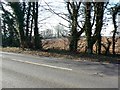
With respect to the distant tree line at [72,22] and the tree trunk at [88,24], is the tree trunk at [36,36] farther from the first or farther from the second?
the tree trunk at [88,24]

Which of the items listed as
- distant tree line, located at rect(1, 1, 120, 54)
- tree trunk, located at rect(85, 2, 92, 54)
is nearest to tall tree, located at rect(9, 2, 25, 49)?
distant tree line, located at rect(1, 1, 120, 54)

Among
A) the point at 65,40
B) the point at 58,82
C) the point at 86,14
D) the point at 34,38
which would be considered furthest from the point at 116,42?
the point at 58,82

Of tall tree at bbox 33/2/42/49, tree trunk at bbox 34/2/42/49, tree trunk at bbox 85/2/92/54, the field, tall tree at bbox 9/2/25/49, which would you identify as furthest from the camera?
tall tree at bbox 9/2/25/49

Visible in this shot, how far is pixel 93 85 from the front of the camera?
30.6 feet

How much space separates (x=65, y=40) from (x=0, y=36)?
46.4 feet

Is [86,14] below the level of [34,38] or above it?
above

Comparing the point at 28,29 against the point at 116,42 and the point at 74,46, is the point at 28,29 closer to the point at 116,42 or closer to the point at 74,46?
the point at 74,46

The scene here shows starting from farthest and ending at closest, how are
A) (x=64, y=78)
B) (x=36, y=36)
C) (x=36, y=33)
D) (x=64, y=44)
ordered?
1. (x=36, y=33)
2. (x=36, y=36)
3. (x=64, y=44)
4. (x=64, y=78)

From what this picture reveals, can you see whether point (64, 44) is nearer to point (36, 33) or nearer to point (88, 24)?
point (36, 33)

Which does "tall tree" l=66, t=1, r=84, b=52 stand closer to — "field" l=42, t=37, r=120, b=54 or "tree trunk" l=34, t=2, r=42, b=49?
"field" l=42, t=37, r=120, b=54

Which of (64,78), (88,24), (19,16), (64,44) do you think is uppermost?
(19,16)

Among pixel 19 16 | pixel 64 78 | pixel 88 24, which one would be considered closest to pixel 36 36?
pixel 19 16

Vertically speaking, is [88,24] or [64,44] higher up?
[88,24]

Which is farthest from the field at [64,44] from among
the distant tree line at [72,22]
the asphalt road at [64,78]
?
the asphalt road at [64,78]
